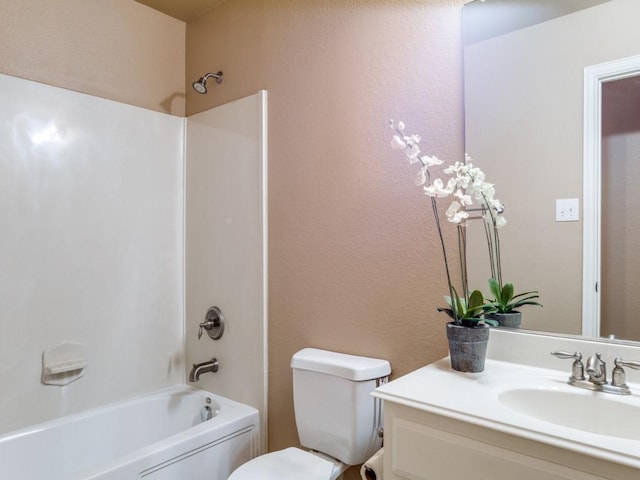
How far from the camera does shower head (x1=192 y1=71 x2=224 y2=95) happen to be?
86.3 inches

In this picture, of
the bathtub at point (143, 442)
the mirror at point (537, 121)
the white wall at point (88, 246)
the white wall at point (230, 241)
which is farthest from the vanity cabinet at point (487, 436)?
the white wall at point (88, 246)

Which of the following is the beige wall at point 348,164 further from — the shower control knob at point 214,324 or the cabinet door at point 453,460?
the cabinet door at point 453,460

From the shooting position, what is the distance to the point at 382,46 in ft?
5.43

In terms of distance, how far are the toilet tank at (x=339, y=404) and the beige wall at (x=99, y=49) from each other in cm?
175

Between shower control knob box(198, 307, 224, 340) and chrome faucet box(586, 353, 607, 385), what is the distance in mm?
1716

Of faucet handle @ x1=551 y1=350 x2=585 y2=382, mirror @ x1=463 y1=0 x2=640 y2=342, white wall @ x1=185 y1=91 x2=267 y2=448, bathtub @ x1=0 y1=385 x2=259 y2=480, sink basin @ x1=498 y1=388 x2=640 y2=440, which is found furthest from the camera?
white wall @ x1=185 y1=91 x2=267 y2=448

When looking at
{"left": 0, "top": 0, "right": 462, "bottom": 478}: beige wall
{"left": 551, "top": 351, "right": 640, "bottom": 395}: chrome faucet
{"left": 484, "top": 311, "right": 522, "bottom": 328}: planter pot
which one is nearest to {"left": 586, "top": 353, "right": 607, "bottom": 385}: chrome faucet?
{"left": 551, "top": 351, "right": 640, "bottom": 395}: chrome faucet

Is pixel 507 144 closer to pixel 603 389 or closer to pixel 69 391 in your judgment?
pixel 603 389

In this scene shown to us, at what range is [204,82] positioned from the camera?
2.25 meters

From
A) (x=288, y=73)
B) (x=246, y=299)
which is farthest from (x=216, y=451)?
(x=288, y=73)

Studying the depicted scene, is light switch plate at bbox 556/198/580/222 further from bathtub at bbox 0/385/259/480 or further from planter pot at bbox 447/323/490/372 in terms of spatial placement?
bathtub at bbox 0/385/259/480

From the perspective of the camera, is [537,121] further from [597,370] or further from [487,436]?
[487,436]

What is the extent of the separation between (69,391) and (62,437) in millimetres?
208

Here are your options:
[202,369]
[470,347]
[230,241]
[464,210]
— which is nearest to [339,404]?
[470,347]
